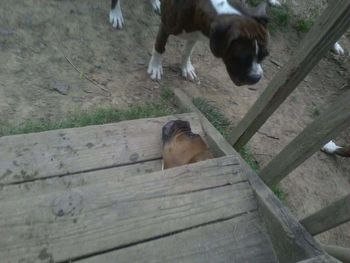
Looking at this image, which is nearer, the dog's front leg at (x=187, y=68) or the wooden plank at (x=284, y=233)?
the wooden plank at (x=284, y=233)

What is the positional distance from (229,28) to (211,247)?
1.86m

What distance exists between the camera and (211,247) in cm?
164

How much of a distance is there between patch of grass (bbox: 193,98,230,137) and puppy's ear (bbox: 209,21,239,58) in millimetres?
771

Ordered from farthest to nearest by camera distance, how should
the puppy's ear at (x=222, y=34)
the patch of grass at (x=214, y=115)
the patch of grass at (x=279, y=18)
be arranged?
the patch of grass at (x=279, y=18) < the patch of grass at (x=214, y=115) < the puppy's ear at (x=222, y=34)

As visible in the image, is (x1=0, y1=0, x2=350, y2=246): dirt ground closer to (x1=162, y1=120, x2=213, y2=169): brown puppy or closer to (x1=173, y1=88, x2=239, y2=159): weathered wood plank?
(x1=173, y1=88, x2=239, y2=159): weathered wood plank

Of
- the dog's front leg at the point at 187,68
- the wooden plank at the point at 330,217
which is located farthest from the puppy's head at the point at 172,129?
the dog's front leg at the point at 187,68

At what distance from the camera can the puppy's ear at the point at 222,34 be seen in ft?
9.82

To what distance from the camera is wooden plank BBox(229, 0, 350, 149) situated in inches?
67.8

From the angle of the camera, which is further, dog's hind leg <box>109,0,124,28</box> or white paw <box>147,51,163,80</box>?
dog's hind leg <box>109,0,124,28</box>

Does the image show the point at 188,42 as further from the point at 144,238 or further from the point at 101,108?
the point at 144,238

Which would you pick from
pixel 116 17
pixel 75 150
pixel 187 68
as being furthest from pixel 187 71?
pixel 75 150

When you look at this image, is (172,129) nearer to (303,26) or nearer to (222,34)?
(222,34)

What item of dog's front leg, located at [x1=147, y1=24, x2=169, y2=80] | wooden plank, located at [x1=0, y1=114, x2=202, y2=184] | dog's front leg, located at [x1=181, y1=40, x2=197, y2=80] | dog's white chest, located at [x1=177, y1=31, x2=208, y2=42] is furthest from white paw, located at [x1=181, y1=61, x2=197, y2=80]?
wooden plank, located at [x1=0, y1=114, x2=202, y2=184]

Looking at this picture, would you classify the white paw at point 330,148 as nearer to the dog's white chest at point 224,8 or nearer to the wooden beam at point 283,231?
the dog's white chest at point 224,8
